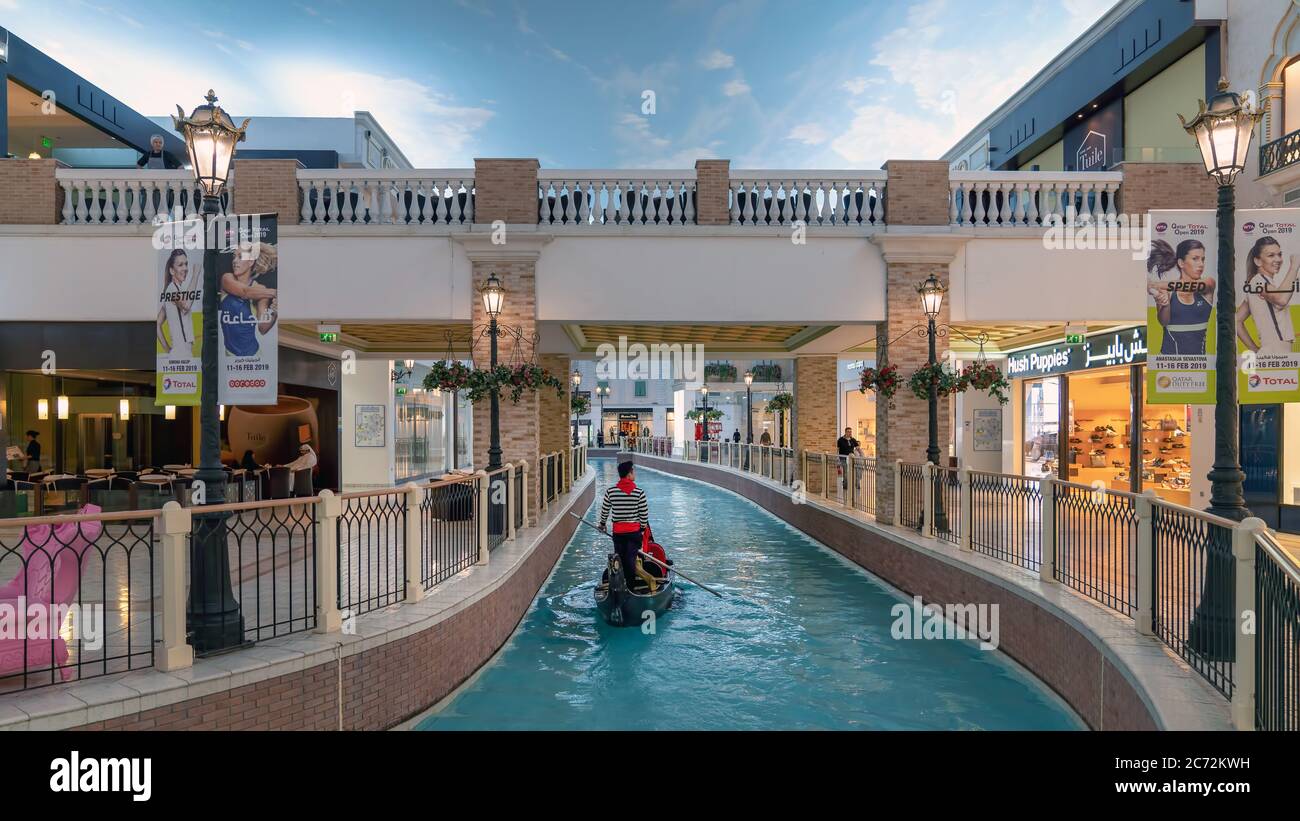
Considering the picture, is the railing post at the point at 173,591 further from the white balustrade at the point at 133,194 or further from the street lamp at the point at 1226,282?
the white balustrade at the point at 133,194

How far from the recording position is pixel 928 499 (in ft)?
34.3

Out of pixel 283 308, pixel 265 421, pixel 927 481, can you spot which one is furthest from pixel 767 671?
pixel 265 421

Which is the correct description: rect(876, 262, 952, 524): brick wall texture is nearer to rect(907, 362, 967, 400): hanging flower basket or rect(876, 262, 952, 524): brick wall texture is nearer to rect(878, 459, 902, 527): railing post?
rect(878, 459, 902, 527): railing post

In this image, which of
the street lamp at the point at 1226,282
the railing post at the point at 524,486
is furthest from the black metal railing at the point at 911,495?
the railing post at the point at 524,486

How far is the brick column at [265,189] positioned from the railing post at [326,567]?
25.6ft

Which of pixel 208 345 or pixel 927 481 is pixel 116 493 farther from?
pixel 927 481

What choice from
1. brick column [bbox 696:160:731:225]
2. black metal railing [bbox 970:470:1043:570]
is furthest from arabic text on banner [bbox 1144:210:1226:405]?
brick column [bbox 696:160:731:225]

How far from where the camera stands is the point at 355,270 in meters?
11.5

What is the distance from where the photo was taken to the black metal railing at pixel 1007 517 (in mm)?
8070

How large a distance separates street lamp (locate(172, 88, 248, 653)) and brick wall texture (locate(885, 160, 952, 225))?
9623mm

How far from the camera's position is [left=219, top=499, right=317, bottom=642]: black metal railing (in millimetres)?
5324

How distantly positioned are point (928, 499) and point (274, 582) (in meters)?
8.84
